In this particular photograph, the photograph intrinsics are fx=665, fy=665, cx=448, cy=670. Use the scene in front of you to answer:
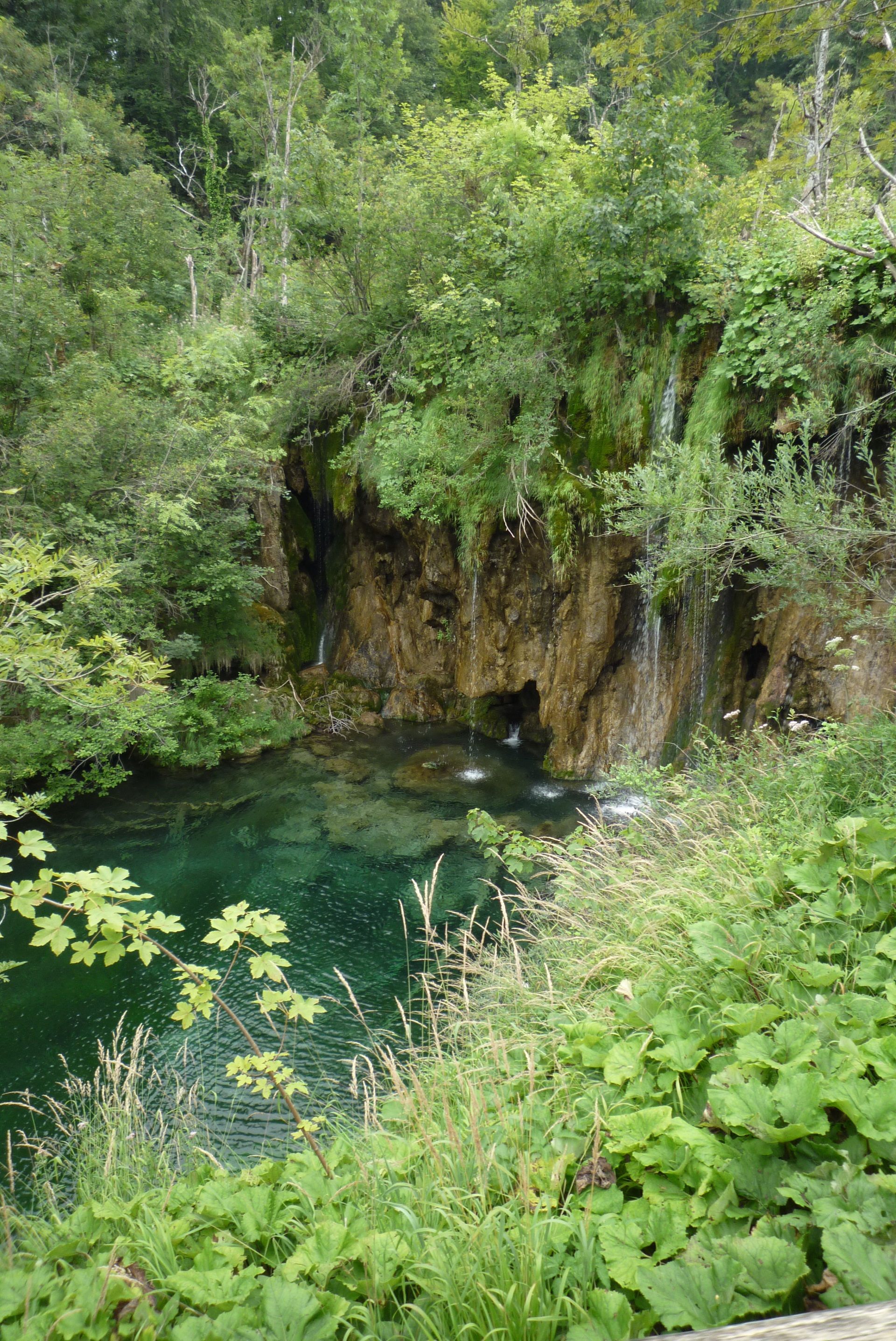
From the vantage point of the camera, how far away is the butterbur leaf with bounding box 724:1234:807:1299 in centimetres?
119

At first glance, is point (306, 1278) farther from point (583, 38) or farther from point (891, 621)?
point (583, 38)

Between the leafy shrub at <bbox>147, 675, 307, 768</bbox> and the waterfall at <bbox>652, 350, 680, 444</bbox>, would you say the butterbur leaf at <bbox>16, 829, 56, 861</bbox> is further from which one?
the waterfall at <bbox>652, 350, 680, 444</bbox>

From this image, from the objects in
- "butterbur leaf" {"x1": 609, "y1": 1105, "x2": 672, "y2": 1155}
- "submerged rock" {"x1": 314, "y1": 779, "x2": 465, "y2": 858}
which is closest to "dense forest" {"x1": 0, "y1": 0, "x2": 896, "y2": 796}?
"submerged rock" {"x1": 314, "y1": 779, "x2": 465, "y2": 858}

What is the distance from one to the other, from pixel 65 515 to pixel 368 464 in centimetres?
478

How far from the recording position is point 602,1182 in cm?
176

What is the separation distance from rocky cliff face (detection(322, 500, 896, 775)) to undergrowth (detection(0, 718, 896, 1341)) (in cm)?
324

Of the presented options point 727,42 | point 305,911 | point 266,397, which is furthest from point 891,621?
point 266,397

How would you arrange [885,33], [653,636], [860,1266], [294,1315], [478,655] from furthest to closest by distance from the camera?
[478,655] < [653,636] < [885,33] < [294,1315] < [860,1266]

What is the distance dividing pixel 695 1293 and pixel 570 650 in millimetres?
8327

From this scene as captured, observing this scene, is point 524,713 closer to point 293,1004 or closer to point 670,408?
point 670,408

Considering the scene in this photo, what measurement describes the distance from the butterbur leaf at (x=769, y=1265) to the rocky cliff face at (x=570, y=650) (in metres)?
4.46

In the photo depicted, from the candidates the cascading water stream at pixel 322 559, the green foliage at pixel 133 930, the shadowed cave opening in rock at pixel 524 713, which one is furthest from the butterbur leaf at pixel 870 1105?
the cascading water stream at pixel 322 559

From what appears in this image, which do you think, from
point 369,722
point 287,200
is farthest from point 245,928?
point 287,200

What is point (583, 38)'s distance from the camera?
20844 millimetres
